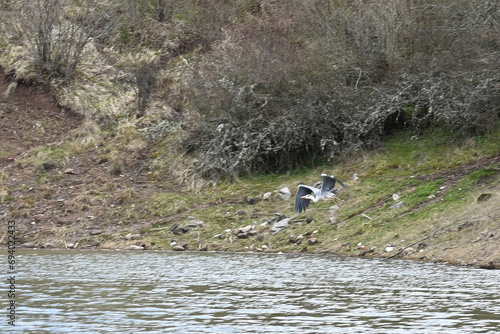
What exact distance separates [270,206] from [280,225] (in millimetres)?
1757

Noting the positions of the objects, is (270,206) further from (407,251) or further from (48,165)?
(48,165)

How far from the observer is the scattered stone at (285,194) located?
2180cm

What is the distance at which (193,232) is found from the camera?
2086cm

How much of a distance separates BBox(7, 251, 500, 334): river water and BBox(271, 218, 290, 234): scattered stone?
2.05 metres

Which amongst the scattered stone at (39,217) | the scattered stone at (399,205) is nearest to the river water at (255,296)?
the scattered stone at (399,205)

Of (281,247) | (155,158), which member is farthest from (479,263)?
(155,158)

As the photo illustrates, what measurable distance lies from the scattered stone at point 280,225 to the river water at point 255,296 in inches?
80.6

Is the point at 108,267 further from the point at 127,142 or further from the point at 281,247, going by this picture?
the point at 127,142

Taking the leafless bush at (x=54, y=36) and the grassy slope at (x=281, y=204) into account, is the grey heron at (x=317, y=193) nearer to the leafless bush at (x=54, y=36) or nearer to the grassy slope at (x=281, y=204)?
the grassy slope at (x=281, y=204)

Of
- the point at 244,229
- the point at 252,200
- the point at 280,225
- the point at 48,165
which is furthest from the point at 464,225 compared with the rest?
the point at 48,165

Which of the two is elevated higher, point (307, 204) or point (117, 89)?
point (117, 89)

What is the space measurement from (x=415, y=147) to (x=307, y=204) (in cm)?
512

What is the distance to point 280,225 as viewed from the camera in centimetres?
1995

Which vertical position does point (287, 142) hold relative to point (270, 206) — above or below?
above
